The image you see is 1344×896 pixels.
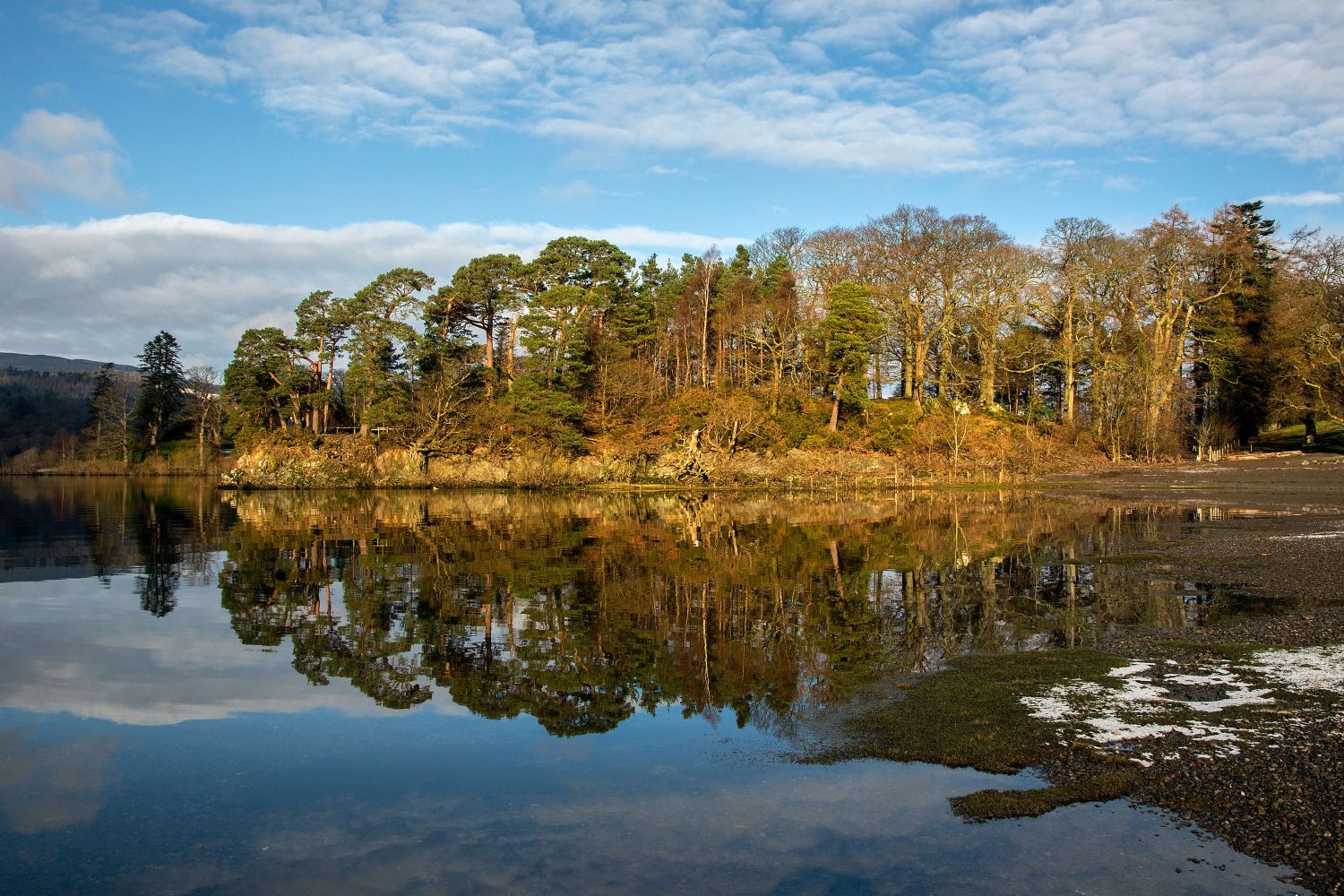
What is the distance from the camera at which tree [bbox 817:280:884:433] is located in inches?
1864

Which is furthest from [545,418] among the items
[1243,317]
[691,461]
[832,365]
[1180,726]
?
[1243,317]

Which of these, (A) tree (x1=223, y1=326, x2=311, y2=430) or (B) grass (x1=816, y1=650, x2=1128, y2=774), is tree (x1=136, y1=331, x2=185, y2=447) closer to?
(A) tree (x1=223, y1=326, x2=311, y2=430)

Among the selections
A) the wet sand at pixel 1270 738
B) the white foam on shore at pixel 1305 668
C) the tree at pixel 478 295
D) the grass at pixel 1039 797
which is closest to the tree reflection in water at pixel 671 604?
the wet sand at pixel 1270 738

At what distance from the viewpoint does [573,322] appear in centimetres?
5075

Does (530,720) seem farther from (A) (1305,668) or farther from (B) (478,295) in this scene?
(B) (478,295)

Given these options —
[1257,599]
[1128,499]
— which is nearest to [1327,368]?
[1128,499]

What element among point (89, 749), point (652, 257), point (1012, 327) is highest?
point (652, 257)

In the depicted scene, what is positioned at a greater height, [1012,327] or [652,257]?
[652,257]

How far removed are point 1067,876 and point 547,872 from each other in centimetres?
357

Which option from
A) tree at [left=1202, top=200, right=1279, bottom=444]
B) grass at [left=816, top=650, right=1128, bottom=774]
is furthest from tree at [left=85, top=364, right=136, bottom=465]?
tree at [left=1202, top=200, right=1279, bottom=444]

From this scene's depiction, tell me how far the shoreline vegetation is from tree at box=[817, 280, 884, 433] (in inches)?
6.2

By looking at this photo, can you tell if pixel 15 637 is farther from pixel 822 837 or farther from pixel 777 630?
pixel 822 837

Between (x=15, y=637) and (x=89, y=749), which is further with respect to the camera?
(x=15, y=637)

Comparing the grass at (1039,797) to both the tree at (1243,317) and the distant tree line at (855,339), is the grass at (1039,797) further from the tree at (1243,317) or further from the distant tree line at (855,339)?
the tree at (1243,317)
